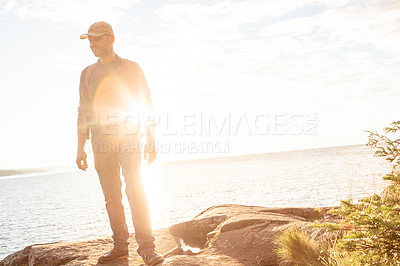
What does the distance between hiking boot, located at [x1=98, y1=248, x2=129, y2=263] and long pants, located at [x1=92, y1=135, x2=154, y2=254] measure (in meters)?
0.07

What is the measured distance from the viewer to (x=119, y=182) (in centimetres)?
523

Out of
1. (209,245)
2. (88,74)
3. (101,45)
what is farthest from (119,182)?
(101,45)

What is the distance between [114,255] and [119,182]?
3.09ft

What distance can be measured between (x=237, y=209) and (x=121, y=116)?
11.8 feet

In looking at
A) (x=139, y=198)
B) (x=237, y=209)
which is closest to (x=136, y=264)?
(x=139, y=198)

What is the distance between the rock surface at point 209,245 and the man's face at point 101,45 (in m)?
2.68

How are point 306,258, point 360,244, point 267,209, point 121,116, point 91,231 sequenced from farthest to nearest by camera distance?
point 91,231
point 267,209
point 121,116
point 306,258
point 360,244

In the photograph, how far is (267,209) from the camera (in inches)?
298

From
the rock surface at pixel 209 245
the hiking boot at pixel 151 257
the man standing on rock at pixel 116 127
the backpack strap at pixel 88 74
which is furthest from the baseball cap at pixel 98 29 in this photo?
the rock surface at pixel 209 245

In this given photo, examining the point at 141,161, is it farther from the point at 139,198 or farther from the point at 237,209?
the point at 237,209

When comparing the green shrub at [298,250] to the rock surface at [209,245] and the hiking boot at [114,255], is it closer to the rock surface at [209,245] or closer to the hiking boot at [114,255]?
the rock surface at [209,245]

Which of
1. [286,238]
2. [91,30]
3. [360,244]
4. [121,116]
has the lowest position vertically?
[286,238]

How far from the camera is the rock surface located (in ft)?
16.2

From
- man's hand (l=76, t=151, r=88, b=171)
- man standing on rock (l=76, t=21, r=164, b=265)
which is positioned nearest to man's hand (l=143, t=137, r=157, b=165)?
man standing on rock (l=76, t=21, r=164, b=265)
